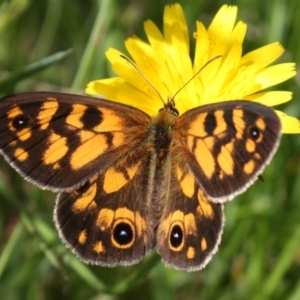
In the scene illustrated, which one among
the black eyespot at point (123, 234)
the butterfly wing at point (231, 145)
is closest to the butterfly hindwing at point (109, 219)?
the black eyespot at point (123, 234)

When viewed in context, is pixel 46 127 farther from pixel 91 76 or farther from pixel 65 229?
pixel 91 76

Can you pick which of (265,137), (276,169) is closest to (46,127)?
(265,137)

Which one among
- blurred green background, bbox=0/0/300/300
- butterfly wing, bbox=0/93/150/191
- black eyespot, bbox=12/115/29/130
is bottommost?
blurred green background, bbox=0/0/300/300

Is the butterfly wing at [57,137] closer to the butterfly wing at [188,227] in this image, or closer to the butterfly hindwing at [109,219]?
the butterfly hindwing at [109,219]

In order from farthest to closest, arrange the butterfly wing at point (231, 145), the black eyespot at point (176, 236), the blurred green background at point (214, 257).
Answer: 1. the blurred green background at point (214, 257)
2. the black eyespot at point (176, 236)
3. the butterfly wing at point (231, 145)

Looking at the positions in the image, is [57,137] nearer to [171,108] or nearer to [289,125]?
[171,108]

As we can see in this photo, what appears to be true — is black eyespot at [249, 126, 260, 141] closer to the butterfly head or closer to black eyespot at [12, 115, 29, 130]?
the butterfly head

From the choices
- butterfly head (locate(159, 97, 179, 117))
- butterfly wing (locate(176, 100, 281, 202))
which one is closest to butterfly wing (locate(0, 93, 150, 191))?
butterfly head (locate(159, 97, 179, 117))
